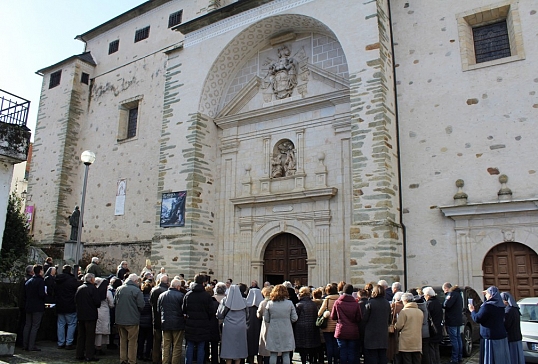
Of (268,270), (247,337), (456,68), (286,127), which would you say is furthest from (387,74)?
(247,337)

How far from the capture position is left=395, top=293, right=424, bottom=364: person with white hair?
22.1ft

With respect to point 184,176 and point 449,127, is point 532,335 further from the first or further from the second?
point 184,176

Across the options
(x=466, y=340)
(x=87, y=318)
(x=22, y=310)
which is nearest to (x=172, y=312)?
(x=87, y=318)

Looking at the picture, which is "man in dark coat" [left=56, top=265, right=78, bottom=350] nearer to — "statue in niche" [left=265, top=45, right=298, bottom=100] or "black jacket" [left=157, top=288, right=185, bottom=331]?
"black jacket" [left=157, top=288, right=185, bottom=331]

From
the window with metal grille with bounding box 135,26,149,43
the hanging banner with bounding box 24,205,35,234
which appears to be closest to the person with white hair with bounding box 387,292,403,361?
the window with metal grille with bounding box 135,26,149,43

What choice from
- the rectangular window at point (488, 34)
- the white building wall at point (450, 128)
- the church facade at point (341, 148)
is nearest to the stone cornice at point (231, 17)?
the church facade at point (341, 148)

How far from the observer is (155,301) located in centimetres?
777

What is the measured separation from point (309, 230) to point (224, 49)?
6.70m

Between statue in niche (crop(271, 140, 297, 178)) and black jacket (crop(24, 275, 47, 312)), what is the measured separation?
7.68m

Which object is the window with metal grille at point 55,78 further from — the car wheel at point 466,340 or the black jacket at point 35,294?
the car wheel at point 466,340

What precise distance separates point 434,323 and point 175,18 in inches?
666

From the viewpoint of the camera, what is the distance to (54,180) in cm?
2181

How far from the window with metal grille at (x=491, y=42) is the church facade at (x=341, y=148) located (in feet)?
0.12

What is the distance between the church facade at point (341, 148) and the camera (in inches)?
443
